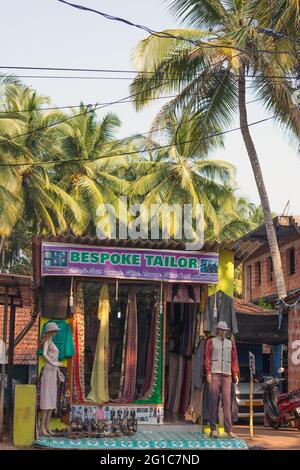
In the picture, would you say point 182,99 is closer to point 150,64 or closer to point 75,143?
point 150,64

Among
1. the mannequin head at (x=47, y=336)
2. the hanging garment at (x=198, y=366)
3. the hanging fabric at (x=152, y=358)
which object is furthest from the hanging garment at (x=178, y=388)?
the mannequin head at (x=47, y=336)

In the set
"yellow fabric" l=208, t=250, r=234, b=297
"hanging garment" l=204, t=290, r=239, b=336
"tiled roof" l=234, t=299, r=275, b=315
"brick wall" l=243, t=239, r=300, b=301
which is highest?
"brick wall" l=243, t=239, r=300, b=301

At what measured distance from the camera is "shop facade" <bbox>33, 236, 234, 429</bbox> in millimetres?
11938

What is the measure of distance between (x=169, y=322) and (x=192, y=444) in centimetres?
311

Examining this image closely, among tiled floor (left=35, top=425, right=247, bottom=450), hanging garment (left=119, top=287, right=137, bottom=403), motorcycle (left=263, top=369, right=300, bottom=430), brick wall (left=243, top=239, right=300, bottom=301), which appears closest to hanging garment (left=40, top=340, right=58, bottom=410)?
tiled floor (left=35, top=425, right=247, bottom=450)

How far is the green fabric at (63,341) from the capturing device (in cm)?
1189

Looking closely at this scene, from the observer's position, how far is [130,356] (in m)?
12.4

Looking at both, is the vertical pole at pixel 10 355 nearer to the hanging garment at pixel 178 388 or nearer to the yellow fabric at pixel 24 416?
the yellow fabric at pixel 24 416

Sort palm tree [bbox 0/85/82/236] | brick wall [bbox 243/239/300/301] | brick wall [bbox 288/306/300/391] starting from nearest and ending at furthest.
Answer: brick wall [bbox 288/306/300/391]
brick wall [bbox 243/239/300/301]
palm tree [bbox 0/85/82/236]

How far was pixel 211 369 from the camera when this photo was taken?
11922 millimetres

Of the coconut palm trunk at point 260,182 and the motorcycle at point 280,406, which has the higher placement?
the coconut palm trunk at point 260,182

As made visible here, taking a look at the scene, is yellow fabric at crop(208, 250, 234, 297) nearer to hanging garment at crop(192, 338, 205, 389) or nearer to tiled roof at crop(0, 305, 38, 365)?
hanging garment at crop(192, 338, 205, 389)

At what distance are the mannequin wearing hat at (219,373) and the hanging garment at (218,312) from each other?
0.63 ft

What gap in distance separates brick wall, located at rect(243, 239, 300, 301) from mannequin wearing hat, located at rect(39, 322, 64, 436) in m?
14.1
